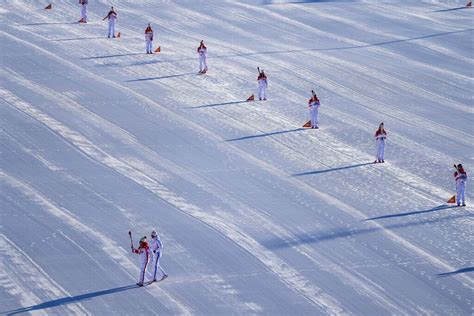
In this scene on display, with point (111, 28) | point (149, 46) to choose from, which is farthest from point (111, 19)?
point (149, 46)

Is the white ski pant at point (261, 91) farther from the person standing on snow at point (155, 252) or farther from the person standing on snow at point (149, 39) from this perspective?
the person standing on snow at point (155, 252)

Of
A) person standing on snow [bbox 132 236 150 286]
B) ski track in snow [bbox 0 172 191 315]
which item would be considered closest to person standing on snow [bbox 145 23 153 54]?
ski track in snow [bbox 0 172 191 315]

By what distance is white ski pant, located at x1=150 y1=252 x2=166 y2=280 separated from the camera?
26.4 m

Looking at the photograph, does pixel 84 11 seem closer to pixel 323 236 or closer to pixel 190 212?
pixel 190 212

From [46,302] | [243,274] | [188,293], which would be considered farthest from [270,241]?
[46,302]

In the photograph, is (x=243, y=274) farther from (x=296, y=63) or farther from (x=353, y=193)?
(x=296, y=63)

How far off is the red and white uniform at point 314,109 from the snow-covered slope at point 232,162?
0.66 meters

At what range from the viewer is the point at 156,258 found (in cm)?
2634

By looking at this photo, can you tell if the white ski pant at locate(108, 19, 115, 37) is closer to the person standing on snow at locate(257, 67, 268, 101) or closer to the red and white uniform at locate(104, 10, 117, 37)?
the red and white uniform at locate(104, 10, 117, 37)

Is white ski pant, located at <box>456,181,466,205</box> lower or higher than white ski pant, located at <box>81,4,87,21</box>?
higher

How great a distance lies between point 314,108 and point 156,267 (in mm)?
14883

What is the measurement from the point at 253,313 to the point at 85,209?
771 cm

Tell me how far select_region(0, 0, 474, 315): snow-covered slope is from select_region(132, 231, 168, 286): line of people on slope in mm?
382

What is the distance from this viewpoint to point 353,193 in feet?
112
